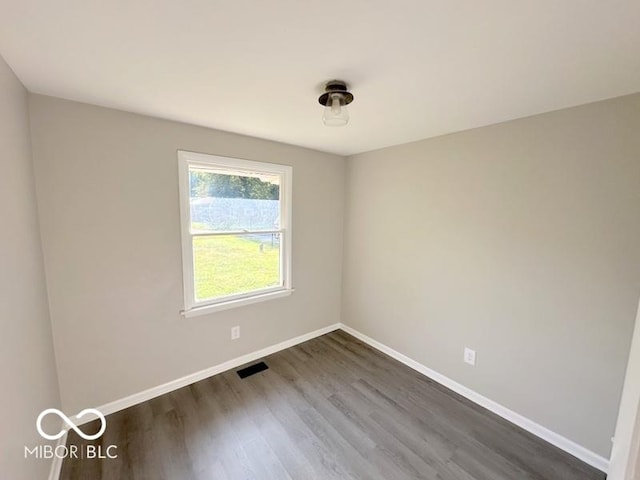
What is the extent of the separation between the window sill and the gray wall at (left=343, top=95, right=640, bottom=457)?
1222 millimetres

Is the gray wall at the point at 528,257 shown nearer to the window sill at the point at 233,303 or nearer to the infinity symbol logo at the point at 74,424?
the window sill at the point at 233,303

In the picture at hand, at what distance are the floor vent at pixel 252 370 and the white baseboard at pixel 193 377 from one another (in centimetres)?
10

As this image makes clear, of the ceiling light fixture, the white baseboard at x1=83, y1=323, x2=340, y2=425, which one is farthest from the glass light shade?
the white baseboard at x1=83, y1=323, x2=340, y2=425

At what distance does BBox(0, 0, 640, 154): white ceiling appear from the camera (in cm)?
90

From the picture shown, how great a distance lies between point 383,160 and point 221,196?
170 centimetres

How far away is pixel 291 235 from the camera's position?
283 centimetres

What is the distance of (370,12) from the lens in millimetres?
909

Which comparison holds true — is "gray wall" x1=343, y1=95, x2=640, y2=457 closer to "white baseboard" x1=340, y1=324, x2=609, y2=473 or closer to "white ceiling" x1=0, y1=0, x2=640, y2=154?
"white baseboard" x1=340, y1=324, x2=609, y2=473

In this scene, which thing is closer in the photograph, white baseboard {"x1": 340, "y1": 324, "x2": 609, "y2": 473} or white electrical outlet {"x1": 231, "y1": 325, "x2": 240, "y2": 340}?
white baseboard {"x1": 340, "y1": 324, "x2": 609, "y2": 473}

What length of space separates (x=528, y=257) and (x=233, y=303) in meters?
2.45

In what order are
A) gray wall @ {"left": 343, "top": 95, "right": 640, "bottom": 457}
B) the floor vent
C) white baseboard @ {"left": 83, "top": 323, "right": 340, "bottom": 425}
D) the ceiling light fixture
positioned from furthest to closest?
the floor vent → white baseboard @ {"left": 83, "top": 323, "right": 340, "bottom": 425} → gray wall @ {"left": 343, "top": 95, "right": 640, "bottom": 457} → the ceiling light fixture

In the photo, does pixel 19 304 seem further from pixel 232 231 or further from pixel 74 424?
pixel 232 231

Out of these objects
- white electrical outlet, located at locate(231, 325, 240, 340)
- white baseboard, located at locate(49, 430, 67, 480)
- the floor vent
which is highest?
white electrical outlet, located at locate(231, 325, 240, 340)

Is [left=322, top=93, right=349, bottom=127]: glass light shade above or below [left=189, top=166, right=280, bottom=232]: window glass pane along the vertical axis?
above
